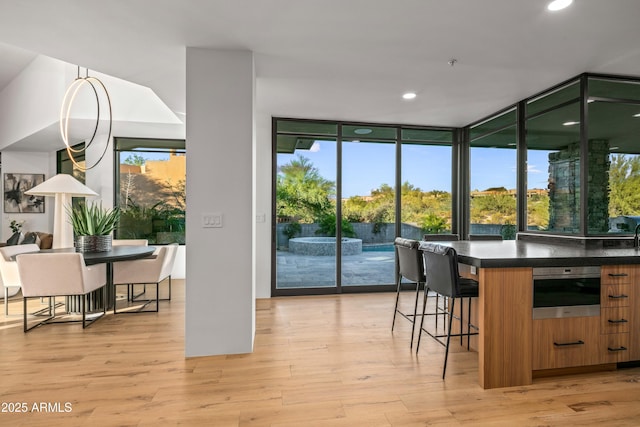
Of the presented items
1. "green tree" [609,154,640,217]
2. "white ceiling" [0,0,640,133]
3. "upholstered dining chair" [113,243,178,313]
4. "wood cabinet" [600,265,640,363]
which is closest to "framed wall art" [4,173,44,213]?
"upholstered dining chair" [113,243,178,313]

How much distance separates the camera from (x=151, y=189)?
→ 20.5 feet

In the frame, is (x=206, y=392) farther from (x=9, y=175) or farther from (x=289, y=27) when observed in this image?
(x=9, y=175)

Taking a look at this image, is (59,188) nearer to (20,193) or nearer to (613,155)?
(20,193)

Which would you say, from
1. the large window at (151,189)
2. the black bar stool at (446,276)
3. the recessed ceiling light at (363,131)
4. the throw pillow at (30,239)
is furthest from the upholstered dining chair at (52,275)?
the recessed ceiling light at (363,131)

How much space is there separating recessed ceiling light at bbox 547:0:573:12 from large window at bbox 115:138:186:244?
5.67 metres

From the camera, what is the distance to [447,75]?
11.5ft

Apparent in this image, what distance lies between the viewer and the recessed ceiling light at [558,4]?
2.28m

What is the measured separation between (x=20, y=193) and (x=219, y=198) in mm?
6450

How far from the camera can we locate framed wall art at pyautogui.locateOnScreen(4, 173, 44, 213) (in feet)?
22.2

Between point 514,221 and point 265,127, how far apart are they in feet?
11.9

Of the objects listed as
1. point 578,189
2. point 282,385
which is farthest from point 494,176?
point 282,385

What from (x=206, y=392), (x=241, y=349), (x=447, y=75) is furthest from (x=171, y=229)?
(x=447, y=75)

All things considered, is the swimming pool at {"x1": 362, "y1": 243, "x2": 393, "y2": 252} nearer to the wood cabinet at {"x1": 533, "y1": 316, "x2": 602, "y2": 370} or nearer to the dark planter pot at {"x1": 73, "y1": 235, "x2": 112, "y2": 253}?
the wood cabinet at {"x1": 533, "y1": 316, "x2": 602, "y2": 370}

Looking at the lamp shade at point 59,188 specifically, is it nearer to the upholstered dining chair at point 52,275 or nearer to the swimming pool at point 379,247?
the upholstered dining chair at point 52,275
